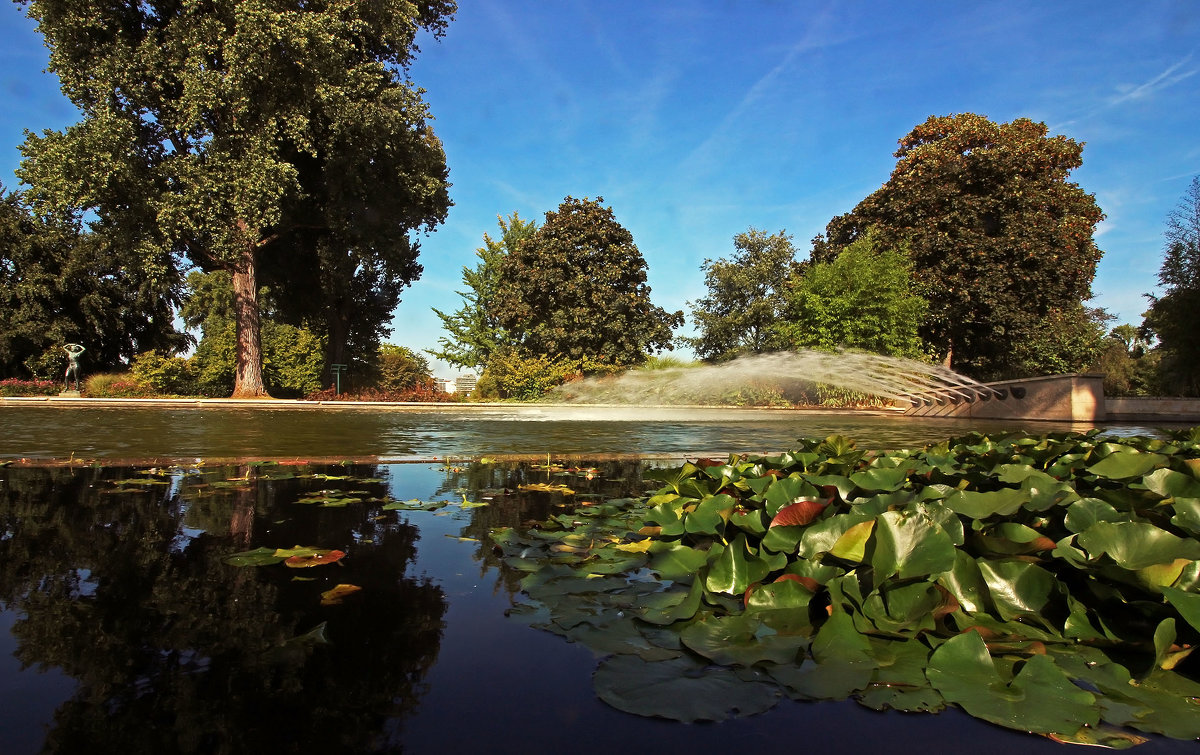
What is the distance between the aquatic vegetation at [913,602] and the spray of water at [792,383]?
11.9 m

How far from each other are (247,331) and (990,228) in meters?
27.4

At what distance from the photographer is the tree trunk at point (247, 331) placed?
1855 centimetres

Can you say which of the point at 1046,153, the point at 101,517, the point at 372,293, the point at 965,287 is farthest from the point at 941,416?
the point at 372,293

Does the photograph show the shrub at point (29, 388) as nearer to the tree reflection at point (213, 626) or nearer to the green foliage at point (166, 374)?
the green foliage at point (166, 374)

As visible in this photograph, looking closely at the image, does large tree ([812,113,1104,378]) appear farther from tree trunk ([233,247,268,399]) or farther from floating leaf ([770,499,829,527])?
floating leaf ([770,499,829,527])

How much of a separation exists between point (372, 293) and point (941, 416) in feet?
78.8

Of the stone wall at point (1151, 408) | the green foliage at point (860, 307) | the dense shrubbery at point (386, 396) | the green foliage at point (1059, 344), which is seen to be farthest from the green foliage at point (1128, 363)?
the dense shrubbery at point (386, 396)

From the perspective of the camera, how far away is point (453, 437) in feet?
24.1

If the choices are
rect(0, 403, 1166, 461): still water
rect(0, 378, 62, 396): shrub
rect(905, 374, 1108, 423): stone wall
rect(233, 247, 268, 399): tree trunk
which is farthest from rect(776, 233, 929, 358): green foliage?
rect(0, 378, 62, 396): shrub

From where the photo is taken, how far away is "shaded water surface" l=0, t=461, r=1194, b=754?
3.47ft

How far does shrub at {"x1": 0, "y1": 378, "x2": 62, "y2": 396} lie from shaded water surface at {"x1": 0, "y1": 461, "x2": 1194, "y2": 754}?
25596mm

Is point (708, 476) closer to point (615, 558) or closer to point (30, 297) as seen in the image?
point (615, 558)

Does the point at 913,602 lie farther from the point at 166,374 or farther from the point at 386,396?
the point at 166,374

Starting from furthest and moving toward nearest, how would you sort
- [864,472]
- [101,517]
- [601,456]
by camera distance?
[601,456], [101,517], [864,472]
